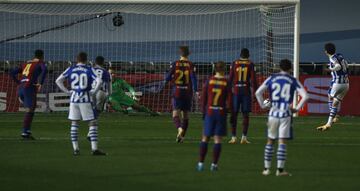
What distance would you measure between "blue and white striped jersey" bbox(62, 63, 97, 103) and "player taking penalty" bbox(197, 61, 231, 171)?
3.24 metres

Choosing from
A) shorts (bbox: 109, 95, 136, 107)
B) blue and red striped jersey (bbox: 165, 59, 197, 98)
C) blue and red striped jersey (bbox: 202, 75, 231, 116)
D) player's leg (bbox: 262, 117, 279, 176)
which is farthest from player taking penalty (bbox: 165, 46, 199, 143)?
shorts (bbox: 109, 95, 136, 107)

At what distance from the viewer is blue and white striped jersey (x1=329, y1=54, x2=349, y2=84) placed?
24.9 metres

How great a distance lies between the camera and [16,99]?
3422cm

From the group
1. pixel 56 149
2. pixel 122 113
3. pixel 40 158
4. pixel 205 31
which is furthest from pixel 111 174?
pixel 205 31

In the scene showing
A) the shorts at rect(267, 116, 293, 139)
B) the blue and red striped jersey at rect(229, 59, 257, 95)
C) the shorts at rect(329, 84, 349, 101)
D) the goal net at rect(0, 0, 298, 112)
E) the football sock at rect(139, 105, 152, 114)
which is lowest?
the football sock at rect(139, 105, 152, 114)

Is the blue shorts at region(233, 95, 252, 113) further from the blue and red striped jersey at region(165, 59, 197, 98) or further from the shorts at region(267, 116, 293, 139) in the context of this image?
the shorts at region(267, 116, 293, 139)

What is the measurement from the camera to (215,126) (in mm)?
15172

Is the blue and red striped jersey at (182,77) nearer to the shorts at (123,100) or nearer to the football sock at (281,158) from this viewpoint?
the football sock at (281,158)

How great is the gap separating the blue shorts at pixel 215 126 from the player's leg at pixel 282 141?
960 millimetres

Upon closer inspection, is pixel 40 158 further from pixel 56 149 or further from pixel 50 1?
pixel 50 1

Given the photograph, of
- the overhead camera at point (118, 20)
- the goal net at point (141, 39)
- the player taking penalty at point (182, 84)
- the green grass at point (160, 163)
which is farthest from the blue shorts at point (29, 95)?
the overhead camera at point (118, 20)

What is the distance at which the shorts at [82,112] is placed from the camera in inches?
692

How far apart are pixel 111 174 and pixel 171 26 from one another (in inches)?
914

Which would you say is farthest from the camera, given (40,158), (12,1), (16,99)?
(16,99)
